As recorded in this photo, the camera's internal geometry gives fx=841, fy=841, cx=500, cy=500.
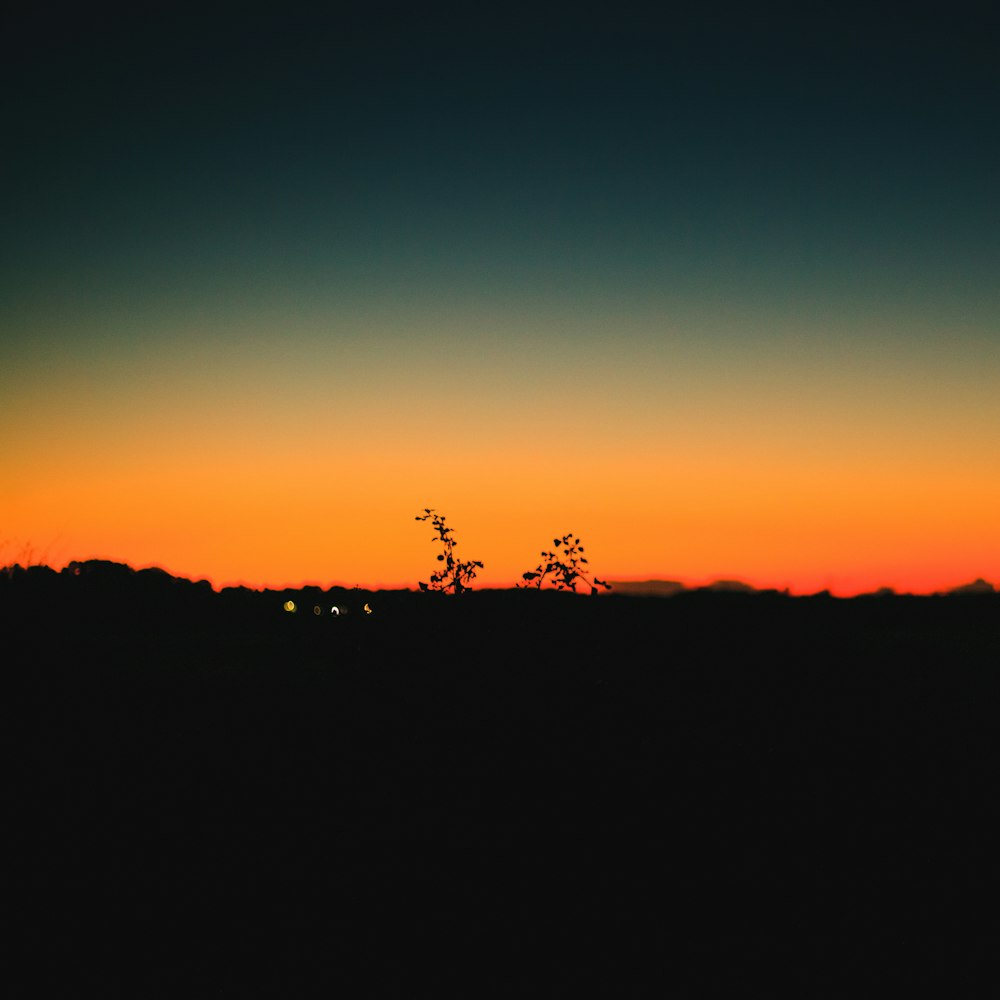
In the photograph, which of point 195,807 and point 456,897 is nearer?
point 456,897

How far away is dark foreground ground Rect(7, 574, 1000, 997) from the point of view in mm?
5379

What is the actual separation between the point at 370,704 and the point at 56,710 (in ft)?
13.0

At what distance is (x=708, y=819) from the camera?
796 cm

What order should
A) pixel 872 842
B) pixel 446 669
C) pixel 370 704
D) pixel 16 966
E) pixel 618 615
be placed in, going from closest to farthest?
pixel 16 966 → pixel 872 842 → pixel 370 704 → pixel 446 669 → pixel 618 615

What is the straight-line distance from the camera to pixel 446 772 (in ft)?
29.8

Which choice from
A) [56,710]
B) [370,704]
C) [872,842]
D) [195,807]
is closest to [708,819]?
[872,842]

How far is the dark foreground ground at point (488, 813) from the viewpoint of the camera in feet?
17.6

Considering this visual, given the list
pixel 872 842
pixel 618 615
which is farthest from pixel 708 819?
pixel 618 615

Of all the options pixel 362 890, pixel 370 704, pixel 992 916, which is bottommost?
pixel 992 916

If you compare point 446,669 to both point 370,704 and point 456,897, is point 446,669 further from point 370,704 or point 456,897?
point 456,897

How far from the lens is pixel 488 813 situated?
26.0 ft

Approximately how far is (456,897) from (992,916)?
12.7 feet

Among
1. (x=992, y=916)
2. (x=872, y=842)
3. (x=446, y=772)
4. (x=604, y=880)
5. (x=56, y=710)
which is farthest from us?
(x=56, y=710)

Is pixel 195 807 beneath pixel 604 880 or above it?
above
